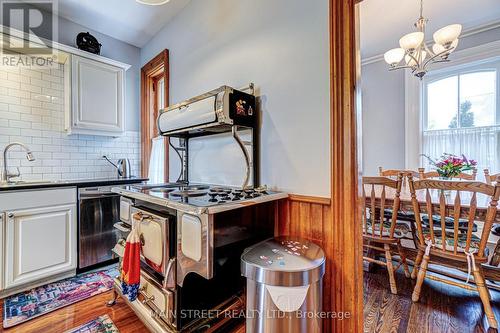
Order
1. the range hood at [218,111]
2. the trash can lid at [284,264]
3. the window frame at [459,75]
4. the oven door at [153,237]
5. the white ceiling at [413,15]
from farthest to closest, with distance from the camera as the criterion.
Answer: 1. the window frame at [459,75]
2. the white ceiling at [413,15]
3. the range hood at [218,111]
4. the oven door at [153,237]
5. the trash can lid at [284,264]

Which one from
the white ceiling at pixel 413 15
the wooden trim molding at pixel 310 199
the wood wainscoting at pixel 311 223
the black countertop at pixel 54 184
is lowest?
the wood wainscoting at pixel 311 223

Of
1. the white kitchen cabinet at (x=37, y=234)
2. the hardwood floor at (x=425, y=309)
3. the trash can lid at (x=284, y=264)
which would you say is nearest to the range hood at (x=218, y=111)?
the trash can lid at (x=284, y=264)

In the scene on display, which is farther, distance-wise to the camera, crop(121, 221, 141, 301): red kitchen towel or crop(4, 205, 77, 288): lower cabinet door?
crop(4, 205, 77, 288): lower cabinet door

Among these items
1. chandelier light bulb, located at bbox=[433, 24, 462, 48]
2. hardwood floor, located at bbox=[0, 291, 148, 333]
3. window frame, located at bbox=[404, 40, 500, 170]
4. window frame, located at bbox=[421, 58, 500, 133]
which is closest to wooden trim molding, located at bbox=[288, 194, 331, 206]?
hardwood floor, located at bbox=[0, 291, 148, 333]

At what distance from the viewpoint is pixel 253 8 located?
1719 millimetres

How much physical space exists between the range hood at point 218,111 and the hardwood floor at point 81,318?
1436mm

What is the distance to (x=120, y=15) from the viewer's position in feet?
8.29

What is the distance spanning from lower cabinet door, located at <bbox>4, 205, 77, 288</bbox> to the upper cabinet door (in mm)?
974

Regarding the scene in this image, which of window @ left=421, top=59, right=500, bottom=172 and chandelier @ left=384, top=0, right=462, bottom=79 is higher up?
chandelier @ left=384, top=0, right=462, bottom=79

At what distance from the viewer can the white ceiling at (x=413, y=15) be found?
241 centimetres

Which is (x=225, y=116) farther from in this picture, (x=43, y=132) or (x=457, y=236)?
(x=43, y=132)

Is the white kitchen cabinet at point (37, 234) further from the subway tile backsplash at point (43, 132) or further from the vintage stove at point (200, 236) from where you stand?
the vintage stove at point (200, 236)

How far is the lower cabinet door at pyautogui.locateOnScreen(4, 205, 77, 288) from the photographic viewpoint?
6.04ft

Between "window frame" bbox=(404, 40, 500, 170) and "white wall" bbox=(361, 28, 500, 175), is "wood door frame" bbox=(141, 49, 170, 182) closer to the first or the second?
"white wall" bbox=(361, 28, 500, 175)
